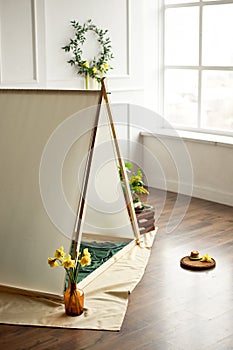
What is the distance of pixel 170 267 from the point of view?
3910 millimetres

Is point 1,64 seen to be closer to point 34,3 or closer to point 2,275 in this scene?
point 34,3

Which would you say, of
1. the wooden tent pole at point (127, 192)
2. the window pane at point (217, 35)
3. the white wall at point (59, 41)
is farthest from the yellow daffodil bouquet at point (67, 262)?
the window pane at point (217, 35)

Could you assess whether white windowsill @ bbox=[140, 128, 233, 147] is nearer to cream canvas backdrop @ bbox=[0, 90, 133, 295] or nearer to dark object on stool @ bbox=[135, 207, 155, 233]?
dark object on stool @ bbox=[135, 207, 155, 233]

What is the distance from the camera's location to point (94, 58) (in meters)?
5.79

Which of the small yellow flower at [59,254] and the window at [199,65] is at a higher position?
the window at [199,65]

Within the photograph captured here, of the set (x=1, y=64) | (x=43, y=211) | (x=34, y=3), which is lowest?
(x=43, y=211)

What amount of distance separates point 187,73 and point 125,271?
2.91m

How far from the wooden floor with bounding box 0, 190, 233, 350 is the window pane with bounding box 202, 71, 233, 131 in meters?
1.53

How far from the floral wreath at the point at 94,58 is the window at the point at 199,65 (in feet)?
2.55

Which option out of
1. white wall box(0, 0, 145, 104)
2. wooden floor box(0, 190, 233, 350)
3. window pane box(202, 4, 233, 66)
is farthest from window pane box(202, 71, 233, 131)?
wooden floor box(0, 190, 233, 350)

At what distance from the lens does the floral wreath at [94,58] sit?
559 centimetres

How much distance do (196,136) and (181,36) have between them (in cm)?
108

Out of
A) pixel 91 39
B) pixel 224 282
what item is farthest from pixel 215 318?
pixel 91 39

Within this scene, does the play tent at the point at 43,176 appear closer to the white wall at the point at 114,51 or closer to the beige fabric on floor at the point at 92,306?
the beige fabric on floor at the point at 92,306
